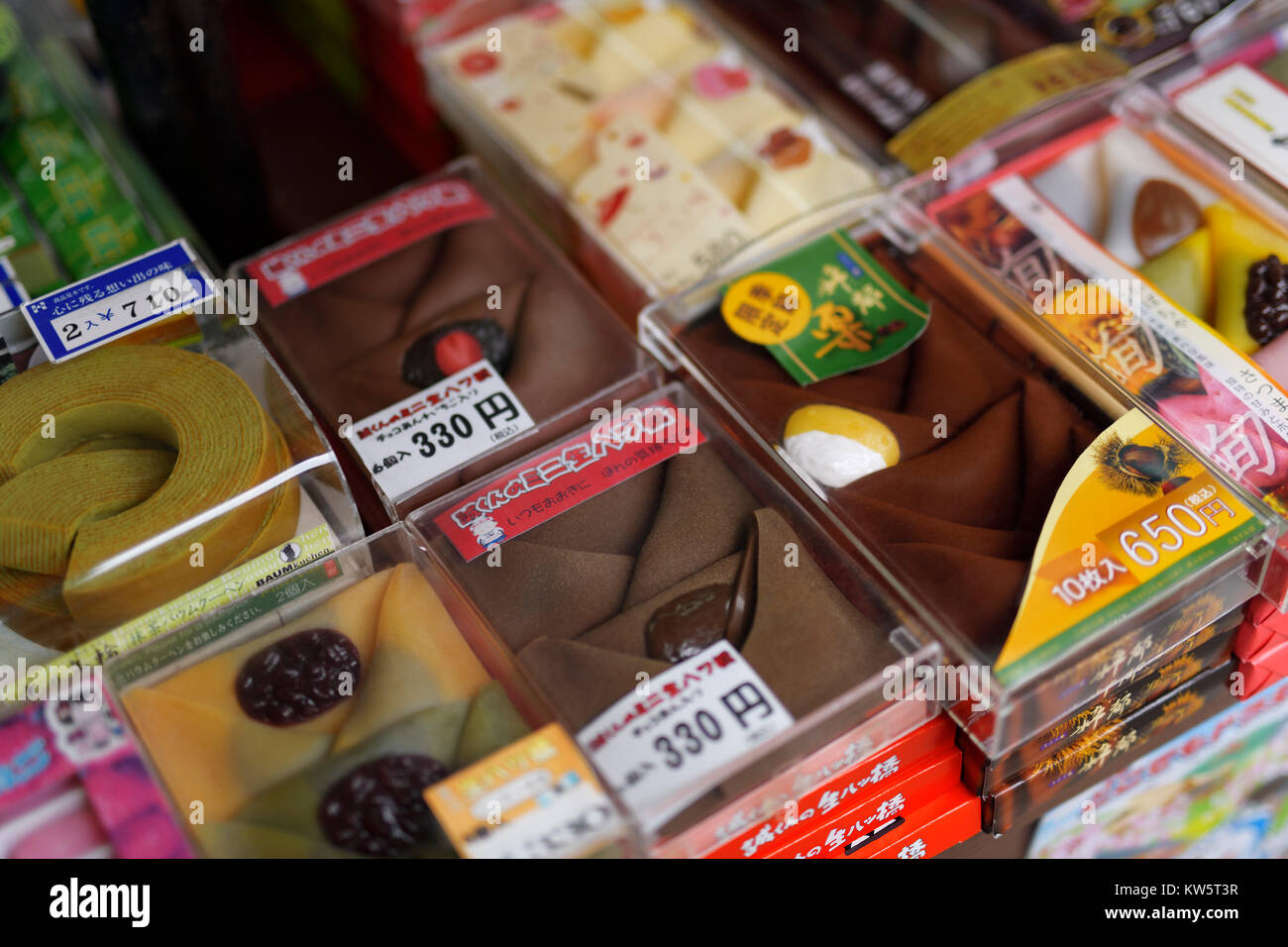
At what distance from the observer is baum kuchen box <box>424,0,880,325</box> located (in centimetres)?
159

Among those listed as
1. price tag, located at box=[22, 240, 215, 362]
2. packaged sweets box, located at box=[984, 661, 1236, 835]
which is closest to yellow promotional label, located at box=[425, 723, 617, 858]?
packaged sweets box, located at box=[984, 661, 1236, 835]

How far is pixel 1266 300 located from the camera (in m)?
1.37

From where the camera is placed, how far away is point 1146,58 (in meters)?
1.67

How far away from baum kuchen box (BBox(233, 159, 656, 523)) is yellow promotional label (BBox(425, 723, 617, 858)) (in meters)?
0.37

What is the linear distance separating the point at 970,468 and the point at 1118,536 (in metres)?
0.17

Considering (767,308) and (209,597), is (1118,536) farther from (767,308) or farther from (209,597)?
(209,597)

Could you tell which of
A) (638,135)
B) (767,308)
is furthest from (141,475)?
(638,135)

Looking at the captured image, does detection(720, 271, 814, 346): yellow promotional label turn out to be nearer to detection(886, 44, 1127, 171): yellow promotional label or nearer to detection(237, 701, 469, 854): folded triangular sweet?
detection(886, 44, 1127, 171): yellow promotional label

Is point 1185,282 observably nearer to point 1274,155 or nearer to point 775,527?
point 1274,155

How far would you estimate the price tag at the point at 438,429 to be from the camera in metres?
1.31

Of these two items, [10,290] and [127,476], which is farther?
[10,290]

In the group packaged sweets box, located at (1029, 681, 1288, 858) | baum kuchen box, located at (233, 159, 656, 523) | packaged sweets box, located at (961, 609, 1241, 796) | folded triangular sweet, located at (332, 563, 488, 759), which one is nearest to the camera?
folded triangular sweet, located at (332, 563, 488, 759)

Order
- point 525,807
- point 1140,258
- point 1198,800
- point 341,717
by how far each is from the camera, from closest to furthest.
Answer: point 525,807, point 341,717, point 1140,258, point 1198,800

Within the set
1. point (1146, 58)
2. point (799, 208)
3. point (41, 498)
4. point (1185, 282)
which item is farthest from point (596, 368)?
point (1146, 58)
